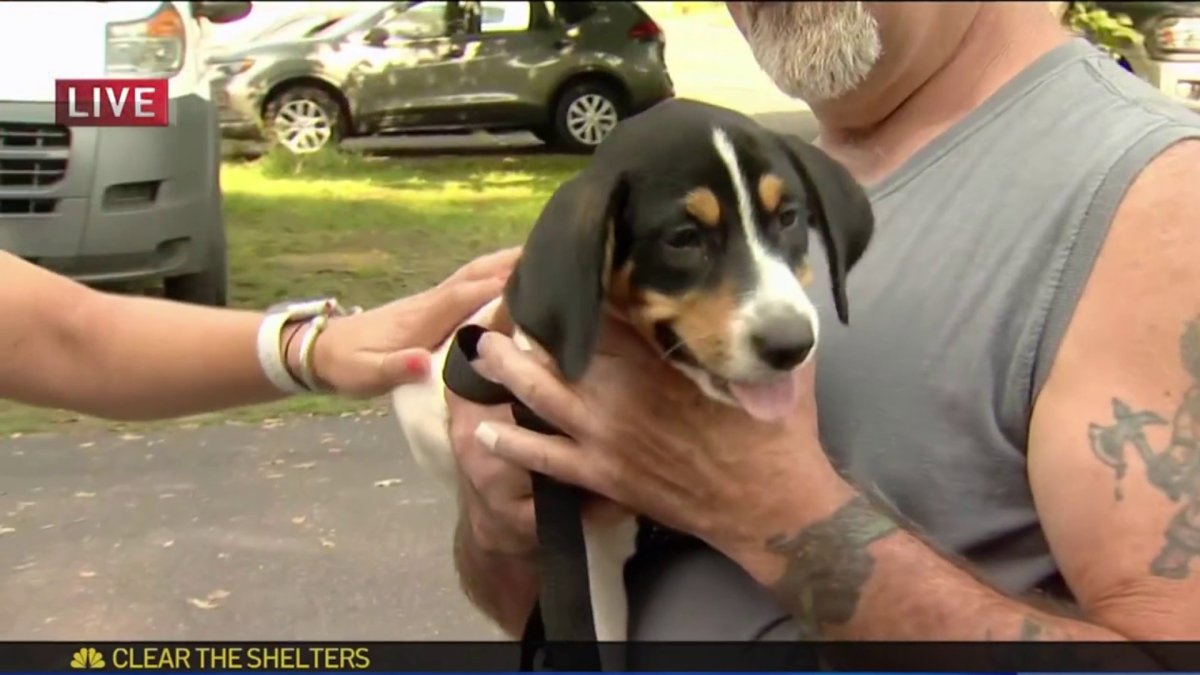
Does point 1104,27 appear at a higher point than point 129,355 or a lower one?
higher

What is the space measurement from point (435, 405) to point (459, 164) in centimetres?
21

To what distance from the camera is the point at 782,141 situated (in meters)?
1.13

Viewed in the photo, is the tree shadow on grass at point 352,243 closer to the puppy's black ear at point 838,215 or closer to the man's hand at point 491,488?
the man's hand at point 491,488

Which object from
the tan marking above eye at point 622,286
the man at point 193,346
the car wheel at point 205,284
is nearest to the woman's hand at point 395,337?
the man at point 193,346

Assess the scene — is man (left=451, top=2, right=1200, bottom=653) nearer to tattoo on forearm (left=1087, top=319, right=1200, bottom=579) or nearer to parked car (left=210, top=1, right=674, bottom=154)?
tattoo on forearm (left=1087, top=319, right=1200, bottom=579)

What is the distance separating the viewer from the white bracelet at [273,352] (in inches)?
51.3

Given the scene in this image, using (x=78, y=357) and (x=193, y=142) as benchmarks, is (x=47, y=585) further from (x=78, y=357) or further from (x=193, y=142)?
(x=193, y=142)

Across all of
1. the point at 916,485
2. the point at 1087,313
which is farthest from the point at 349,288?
the point at 1087,313

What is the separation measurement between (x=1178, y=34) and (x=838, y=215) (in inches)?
11.1

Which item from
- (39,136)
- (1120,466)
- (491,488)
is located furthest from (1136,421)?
(39,136)

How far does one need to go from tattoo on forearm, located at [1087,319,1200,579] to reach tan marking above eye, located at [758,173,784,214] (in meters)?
0.27

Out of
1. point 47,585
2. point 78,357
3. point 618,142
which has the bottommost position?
point 47,585

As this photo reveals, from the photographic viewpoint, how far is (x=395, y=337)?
1304 millimetres

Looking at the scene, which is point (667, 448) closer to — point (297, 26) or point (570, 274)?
point (570, 274)
